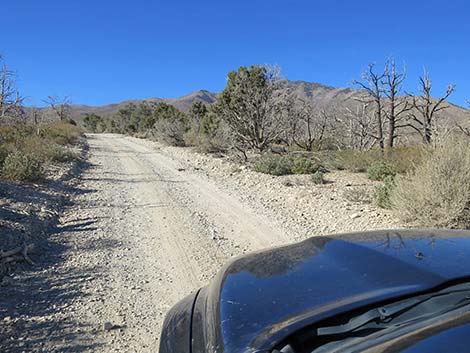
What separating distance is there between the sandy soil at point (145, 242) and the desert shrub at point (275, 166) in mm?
549

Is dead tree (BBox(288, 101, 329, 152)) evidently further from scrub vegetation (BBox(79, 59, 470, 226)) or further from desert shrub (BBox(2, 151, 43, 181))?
desert shrub (BBox(2, 151, 43, 181))

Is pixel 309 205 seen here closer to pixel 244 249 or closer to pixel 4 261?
pixel 244 249

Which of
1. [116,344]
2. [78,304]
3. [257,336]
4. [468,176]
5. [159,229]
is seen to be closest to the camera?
[257,336]

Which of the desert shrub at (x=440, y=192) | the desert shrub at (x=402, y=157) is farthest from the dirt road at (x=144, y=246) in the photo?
the desert shrub at (x=402, y=157)

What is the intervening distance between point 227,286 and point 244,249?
3.78 m

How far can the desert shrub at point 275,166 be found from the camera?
1226 cm

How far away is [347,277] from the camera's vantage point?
1822 millimetres

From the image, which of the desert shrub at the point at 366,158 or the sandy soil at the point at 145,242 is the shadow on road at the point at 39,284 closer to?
the sandy soil at the point at 145,242

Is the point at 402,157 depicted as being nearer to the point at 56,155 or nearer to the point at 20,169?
the point at 20,169

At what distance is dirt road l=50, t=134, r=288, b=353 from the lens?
12.0 feet

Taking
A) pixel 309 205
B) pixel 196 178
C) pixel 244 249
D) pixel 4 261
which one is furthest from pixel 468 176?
pixel 196 178

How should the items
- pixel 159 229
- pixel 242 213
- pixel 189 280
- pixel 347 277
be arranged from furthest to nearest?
1. pixel 242 213
2. pixel 159 229
3. pixel 189 280
4. pixel 347 277

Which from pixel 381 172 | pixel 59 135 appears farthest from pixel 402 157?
pixel 59 135

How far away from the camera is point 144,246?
578 cm
